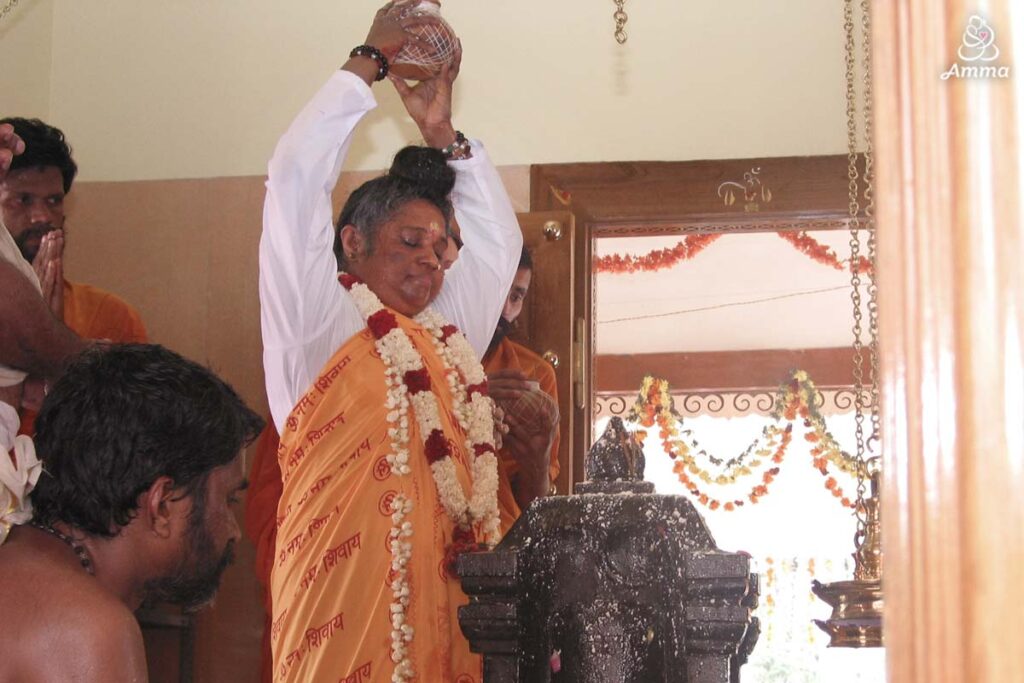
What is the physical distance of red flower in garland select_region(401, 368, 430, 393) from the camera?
2635 mm

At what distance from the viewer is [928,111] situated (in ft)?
2.33

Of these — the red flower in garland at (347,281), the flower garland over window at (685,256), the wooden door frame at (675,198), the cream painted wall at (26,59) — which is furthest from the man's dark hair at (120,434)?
the flower garland over window at (685,256)

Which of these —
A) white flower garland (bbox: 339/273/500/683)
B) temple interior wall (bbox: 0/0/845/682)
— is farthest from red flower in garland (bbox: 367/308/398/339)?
temple interior wall (bbox: 0/0/845/682)

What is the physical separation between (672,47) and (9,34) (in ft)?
6.93

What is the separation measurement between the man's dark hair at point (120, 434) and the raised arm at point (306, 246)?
96 cm

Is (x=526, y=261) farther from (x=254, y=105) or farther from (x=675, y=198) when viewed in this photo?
(x=254, y=105)

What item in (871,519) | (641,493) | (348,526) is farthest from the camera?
(348,526)

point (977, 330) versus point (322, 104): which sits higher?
point (322, 104)

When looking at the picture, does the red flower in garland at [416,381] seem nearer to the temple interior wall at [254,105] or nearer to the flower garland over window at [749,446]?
the temple interior wall at [254,105]

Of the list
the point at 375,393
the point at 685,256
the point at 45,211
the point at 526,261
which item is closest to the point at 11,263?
the point at 375,393

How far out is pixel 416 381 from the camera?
2.64m

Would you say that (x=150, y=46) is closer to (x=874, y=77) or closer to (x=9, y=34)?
(x=9, y=34)

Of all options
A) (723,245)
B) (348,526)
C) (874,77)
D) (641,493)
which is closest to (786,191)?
(348,526)

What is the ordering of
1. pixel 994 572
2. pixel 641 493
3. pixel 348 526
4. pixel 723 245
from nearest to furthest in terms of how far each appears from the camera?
pixel 994 572 < pixel 641 493 < pixel 348 526 < pixel 723 245
